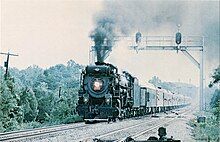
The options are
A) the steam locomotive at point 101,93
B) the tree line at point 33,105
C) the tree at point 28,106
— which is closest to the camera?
the steam locomotive at point 101,93

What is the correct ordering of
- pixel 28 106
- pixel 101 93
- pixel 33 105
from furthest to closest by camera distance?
pixel 33 105, pixel 28 106, pixel 101 93

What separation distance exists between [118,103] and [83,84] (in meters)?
2.14

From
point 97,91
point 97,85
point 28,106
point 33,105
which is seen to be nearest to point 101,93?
point 97,91

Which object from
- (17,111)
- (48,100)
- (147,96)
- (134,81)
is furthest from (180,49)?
(48,100)

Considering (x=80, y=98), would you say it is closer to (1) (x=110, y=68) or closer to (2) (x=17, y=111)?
(1) (x=110, y=68)

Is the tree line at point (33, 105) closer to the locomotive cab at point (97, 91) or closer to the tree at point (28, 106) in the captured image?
the tree at point (28, 106)

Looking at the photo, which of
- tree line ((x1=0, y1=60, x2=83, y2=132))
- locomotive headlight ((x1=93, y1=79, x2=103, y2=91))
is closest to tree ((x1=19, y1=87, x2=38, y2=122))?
tree line ((x1=0, y1=60, x2=83, y2=132))

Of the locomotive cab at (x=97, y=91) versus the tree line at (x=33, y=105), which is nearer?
the locomotive cab at (x=97, y=91)

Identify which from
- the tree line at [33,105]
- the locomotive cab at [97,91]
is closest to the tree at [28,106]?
the tree line at [33,105]

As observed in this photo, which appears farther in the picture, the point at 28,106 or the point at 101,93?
the point at 28,106

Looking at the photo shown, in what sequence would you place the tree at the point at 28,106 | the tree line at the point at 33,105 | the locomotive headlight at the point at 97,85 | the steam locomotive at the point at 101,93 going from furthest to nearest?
1. the tree at the point at 28,106
2. the tree line at the point at 33,105
3. the locomotive headlight at the point at 97,85
4. the steam locomotive at the point at 101,93

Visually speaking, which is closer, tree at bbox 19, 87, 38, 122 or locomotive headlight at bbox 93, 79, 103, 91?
locomotive headlight at bbox 93, 79, 103, 91

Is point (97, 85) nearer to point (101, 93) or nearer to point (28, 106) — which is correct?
point (101, 93)

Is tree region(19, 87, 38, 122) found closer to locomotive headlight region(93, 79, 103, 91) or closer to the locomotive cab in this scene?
the locomotive cab
